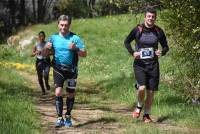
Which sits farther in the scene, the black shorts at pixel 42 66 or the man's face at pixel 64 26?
the black shorts at pixel 42 66

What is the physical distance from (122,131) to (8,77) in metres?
10.0

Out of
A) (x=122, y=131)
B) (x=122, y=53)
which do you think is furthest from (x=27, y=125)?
(x=122, y=53)

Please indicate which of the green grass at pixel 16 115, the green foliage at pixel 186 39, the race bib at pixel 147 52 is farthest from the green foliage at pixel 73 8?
the race bib at pixel 147 52

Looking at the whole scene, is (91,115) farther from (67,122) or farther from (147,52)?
(147,52)

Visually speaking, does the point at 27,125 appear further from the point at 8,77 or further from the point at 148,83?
the point at 8,77

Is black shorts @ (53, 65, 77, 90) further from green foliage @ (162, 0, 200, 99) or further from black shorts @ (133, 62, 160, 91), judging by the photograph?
green foliage @ (162, 0, 200, 99)

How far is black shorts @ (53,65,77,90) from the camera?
35.2 ft

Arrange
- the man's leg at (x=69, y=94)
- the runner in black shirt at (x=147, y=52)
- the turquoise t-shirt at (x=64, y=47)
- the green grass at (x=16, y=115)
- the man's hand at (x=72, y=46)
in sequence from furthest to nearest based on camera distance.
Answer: the runner in black shirt at (x=147, y=52) → the man's leg at (x=69, y=94) → the turquoise t-shirt at (x=64, y=47) → the man's hand at (x=72, y=46) → the green grass at (x=16, y=115)

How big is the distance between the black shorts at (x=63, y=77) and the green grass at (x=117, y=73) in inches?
53.2

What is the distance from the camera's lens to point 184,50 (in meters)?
12.2

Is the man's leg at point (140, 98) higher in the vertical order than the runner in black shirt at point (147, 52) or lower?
lower

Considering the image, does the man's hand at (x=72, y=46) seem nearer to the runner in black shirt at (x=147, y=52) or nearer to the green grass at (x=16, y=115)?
the runner in black shirt at (x=147, y=52)

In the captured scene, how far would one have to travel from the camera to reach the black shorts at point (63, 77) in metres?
10.7

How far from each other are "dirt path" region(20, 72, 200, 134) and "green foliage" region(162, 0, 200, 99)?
1264 mm
